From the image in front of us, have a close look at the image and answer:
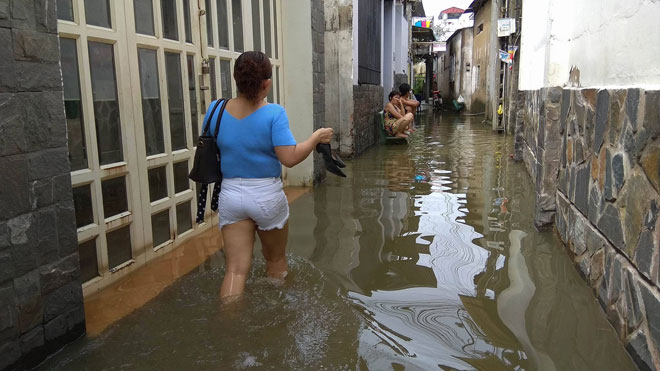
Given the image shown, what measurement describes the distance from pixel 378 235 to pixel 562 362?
2.39 meters

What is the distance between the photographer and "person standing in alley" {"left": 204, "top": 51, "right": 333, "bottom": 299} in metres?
2.90

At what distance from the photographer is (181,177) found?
4.46m

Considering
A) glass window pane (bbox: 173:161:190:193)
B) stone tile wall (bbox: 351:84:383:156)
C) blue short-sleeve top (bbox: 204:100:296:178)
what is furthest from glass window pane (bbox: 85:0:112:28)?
stone tile wall (bbox: 351:84:383:156)

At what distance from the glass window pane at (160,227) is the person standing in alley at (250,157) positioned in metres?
1.24

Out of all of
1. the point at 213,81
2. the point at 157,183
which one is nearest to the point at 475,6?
the point at 213,81

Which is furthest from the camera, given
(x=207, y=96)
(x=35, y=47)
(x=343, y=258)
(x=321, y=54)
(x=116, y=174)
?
(x=321, y=54)

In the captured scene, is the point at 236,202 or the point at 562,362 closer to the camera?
the point at 562,362

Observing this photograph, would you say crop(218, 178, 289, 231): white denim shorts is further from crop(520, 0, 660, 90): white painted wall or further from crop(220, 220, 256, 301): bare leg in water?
crop(520, 0, 660, 90): white painted wall

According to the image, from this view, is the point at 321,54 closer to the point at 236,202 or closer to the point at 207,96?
the point at 207,96

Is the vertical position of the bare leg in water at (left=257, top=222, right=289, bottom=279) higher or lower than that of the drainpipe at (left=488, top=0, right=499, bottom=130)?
lower

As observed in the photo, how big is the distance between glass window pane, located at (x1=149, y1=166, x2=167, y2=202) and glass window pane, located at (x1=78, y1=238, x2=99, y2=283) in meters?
0.70

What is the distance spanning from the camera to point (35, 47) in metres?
2.45

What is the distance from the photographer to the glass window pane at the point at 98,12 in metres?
3.36

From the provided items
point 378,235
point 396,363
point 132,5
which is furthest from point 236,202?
point 378,235
